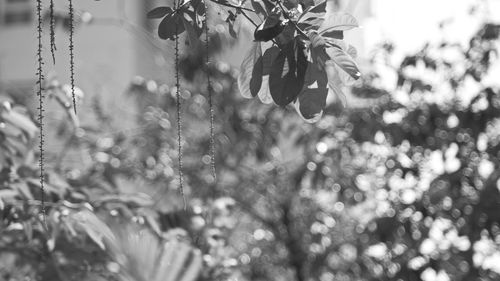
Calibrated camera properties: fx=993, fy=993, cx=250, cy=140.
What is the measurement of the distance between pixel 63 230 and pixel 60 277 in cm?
17

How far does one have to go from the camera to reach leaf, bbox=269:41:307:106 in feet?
5.26

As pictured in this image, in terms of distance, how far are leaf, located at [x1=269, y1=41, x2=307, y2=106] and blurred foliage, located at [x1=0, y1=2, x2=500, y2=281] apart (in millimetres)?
1069

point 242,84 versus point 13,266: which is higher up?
point 242,84

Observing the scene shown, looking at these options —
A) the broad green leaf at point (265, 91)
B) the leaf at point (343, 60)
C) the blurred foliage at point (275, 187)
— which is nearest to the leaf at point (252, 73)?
the broad green leaf at point (265, 91)

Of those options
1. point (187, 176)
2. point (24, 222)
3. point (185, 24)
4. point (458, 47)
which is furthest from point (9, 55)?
point (185, 24)

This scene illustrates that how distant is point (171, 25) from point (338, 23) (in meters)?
0.30

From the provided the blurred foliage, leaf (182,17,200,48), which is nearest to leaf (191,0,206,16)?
leaf (182,17,200,48)

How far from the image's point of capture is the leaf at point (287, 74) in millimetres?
1603

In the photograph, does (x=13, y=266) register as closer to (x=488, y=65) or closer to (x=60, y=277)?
(x=60, y=277)

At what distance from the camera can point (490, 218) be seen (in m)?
3.58

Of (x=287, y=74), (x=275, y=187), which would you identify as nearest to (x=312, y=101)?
(x=287, y=74)

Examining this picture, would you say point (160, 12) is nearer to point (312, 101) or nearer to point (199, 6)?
point (199, 6)

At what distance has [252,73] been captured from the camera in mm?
1704

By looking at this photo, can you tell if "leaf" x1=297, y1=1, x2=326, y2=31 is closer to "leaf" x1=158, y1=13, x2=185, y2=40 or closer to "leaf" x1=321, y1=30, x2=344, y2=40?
"leaf" x1=321, y1=30, x2=344, y2=40
